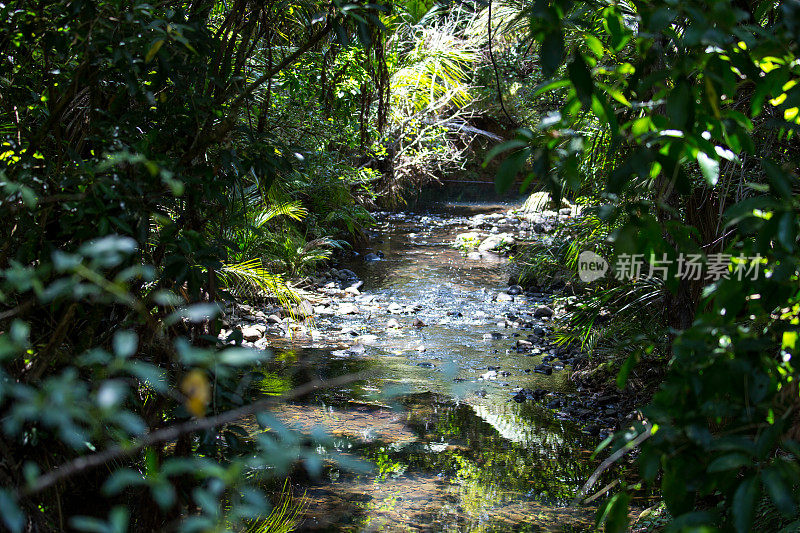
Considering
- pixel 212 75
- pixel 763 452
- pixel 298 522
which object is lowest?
pixel 298 522

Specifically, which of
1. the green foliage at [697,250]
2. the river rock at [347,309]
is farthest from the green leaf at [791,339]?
the river rock at [347,309]

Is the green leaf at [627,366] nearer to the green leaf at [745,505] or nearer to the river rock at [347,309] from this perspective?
the green leaf at [745,505]

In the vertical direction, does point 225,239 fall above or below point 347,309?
above

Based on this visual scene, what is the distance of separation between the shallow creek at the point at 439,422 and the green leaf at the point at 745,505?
39 centimetres

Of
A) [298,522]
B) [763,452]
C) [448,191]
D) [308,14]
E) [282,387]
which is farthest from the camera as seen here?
[448,191]

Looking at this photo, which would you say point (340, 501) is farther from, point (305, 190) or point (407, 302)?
point (305, 190)

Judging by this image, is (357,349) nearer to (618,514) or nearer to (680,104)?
(618,514)

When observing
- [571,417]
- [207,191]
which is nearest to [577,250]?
[571,417]

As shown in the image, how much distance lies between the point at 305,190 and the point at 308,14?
15.2 feet

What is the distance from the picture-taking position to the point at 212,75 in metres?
1.69

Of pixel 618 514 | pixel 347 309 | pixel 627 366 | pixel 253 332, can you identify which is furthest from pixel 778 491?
pixel 347 309

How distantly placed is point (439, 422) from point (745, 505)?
8.62 feet

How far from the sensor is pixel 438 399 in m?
3.68

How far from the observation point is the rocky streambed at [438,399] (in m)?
2.49
